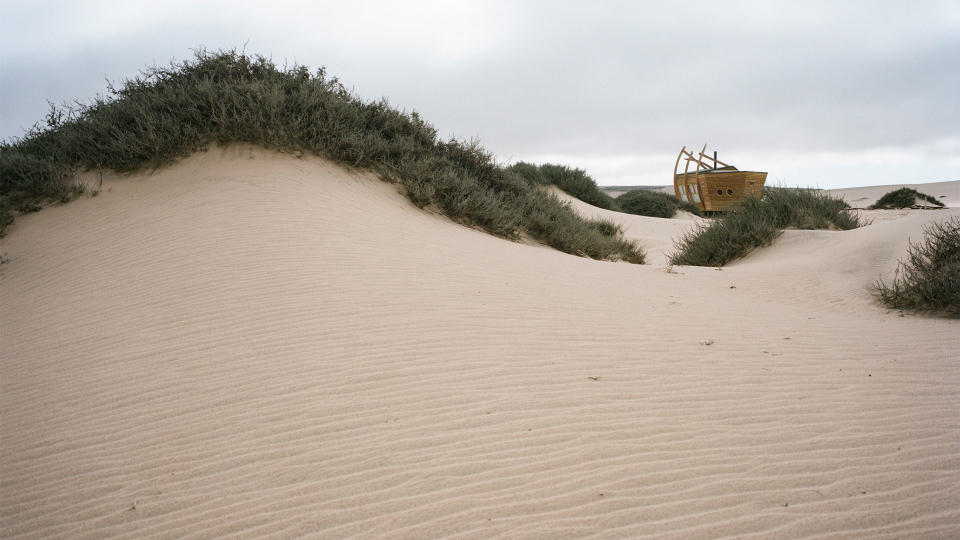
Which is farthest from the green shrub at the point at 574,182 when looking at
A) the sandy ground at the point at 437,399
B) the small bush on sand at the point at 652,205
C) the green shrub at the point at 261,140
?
the sandy ground at the point at 437,399

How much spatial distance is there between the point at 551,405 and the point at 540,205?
8127mm

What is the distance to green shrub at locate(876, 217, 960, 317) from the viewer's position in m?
4.97

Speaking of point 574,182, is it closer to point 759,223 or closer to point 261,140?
point 759,223

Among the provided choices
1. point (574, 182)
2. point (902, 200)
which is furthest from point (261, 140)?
point (902, 200)

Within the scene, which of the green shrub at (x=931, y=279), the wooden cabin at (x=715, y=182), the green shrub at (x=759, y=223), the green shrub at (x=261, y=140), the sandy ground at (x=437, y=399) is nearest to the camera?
the sandy ground at (x=437, y=399)

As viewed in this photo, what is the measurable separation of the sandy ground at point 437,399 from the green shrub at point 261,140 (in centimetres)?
238

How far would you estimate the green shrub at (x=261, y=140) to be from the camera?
8062 millimetres

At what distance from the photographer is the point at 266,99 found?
8797 mm

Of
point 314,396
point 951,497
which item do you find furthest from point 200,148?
point 951,497

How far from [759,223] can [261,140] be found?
8.52 meters

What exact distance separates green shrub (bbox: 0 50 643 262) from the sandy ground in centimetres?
238

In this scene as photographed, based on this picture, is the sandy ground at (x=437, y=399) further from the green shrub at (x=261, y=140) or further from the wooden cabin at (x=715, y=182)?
the wooden cabin at (x=715, y=182)

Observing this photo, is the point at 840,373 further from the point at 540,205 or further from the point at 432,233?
the point at 540,205

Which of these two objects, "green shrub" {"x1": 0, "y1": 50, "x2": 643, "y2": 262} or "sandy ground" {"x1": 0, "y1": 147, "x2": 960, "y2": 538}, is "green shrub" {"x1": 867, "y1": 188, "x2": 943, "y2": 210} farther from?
"sandy ground" {"x1": 0, "y1": 147, "x2": 960, "y2": 538}
